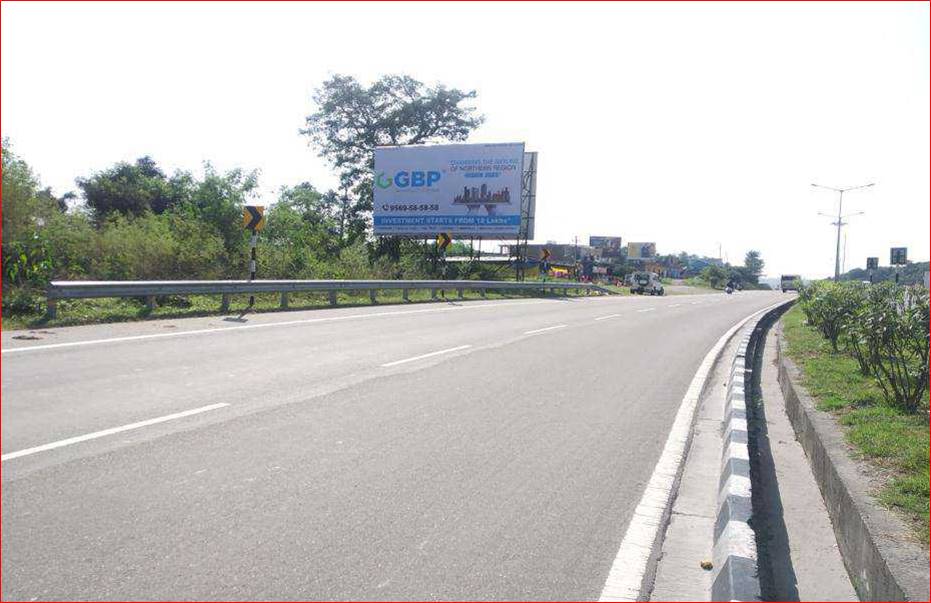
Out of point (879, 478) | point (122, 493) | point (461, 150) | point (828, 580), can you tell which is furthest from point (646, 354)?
point (461, 150)

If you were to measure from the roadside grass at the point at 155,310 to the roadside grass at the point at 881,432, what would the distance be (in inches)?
475

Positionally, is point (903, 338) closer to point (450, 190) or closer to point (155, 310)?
point (155, 310)

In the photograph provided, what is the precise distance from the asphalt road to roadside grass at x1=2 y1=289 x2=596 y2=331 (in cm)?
231

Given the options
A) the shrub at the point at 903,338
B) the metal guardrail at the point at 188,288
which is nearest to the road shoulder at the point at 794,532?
the shrub at the point at 903,338

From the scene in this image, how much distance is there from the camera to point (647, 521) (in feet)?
14.8

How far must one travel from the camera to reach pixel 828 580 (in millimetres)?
3857

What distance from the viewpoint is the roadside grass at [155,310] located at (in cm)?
1221

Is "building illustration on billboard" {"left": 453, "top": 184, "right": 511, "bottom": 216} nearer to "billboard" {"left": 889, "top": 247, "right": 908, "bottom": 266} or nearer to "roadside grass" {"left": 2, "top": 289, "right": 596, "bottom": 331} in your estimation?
"roadside grass" {"left": 2, "top": 289, "right": 596, "bottom": 331}

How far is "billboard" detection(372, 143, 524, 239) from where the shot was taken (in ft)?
117

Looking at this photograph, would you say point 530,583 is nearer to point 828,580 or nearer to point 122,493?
point 828,580

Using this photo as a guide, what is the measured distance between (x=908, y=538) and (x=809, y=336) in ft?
42.5

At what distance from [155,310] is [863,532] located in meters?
14.3

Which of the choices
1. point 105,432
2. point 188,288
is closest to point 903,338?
point 105,432

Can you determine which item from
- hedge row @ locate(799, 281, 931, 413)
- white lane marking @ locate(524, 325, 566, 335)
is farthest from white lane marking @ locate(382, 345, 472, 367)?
hedge row @ locate(799, 281, 931, 413)
